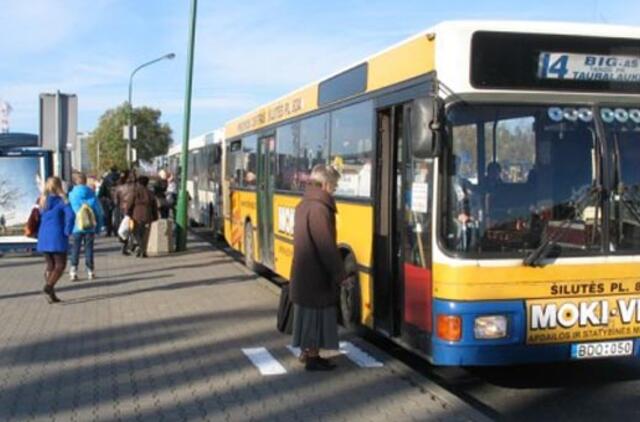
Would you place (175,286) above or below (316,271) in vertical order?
below

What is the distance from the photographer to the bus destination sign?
6438mm

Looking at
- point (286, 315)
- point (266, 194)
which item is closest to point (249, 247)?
point (266, 194)

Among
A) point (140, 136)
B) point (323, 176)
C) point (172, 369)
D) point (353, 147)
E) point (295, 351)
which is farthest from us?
point (140, 136)

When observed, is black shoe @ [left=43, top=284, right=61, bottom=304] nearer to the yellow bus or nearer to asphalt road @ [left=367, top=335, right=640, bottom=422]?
asphalt road @ [left=367, top=335, right=640, bottom=422]

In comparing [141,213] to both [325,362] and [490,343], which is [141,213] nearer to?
[325,362]

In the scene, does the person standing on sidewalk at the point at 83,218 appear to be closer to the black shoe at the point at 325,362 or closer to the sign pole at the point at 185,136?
the sign pole at the point at 185,136

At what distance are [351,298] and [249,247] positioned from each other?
6535 millimetres

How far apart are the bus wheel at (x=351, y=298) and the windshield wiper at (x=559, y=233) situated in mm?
2538

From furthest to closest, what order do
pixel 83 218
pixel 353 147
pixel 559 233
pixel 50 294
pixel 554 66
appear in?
1. pixel 83 218
2. pixel 50 294
3. pixel 353 147
4. pixel 554 66
5. pixel 559 233

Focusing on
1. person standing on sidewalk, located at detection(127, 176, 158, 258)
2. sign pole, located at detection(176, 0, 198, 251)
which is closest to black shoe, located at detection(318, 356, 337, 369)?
person standing on sidewalk, located at detection(127, 176, 158, 258)

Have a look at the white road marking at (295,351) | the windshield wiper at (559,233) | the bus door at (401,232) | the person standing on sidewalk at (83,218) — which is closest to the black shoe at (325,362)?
the white road marking at (295,351)

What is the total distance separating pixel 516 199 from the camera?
6.34 metres

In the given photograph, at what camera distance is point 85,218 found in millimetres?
13352

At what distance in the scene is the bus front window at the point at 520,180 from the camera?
6289mm
